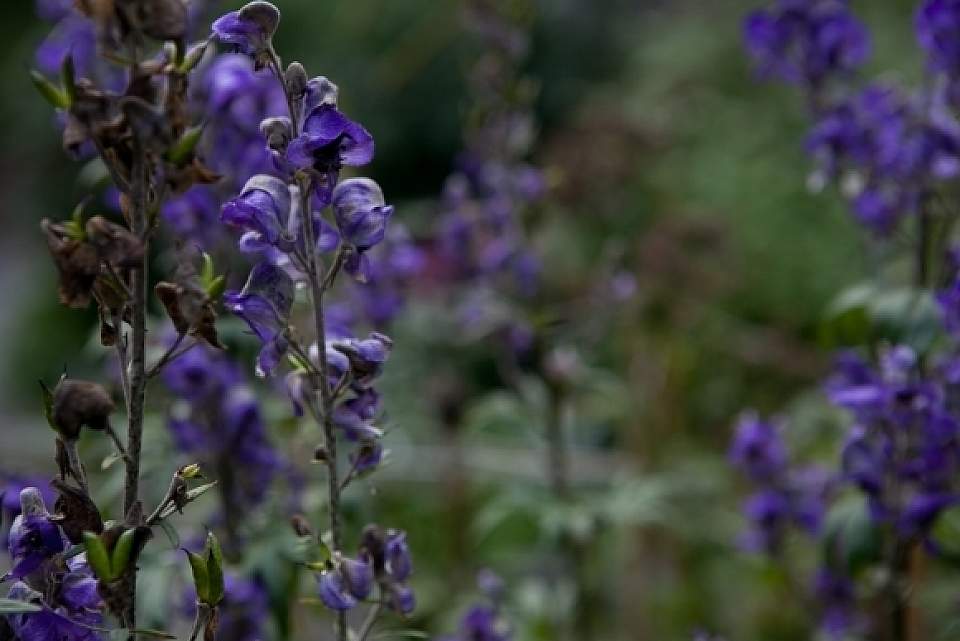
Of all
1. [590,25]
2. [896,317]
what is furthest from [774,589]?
[590,25]

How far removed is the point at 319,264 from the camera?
110 centimetres

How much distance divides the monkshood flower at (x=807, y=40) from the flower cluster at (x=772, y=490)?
582mm

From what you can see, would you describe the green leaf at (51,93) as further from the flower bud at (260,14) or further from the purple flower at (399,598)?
the purple flower at (399,598)

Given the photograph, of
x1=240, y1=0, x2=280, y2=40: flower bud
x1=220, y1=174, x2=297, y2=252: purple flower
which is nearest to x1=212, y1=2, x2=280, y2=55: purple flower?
x1=240, y1=0, x2=280, y2=40: flower bud

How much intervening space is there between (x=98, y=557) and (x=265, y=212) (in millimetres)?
325

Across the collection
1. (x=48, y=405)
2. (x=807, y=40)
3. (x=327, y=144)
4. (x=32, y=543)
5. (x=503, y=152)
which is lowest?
(x=32, y=543)

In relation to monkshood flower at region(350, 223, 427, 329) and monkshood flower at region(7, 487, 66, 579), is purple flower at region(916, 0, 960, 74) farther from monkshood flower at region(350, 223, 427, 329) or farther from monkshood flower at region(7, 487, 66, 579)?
monkshood flower at region(7, 487, 66, 579)

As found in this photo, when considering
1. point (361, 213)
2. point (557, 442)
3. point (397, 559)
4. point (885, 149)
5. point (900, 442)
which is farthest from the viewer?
point (557, 442)

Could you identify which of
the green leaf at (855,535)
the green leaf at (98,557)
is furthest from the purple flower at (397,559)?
the green leaf at (855,535)

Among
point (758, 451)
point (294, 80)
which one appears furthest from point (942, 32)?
point (294, 80)

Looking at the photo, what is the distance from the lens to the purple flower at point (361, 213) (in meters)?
1.06

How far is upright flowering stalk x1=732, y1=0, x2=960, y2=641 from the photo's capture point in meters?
1.60

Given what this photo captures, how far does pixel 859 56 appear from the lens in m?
1.87

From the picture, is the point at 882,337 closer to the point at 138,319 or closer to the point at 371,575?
the point at 371,575
